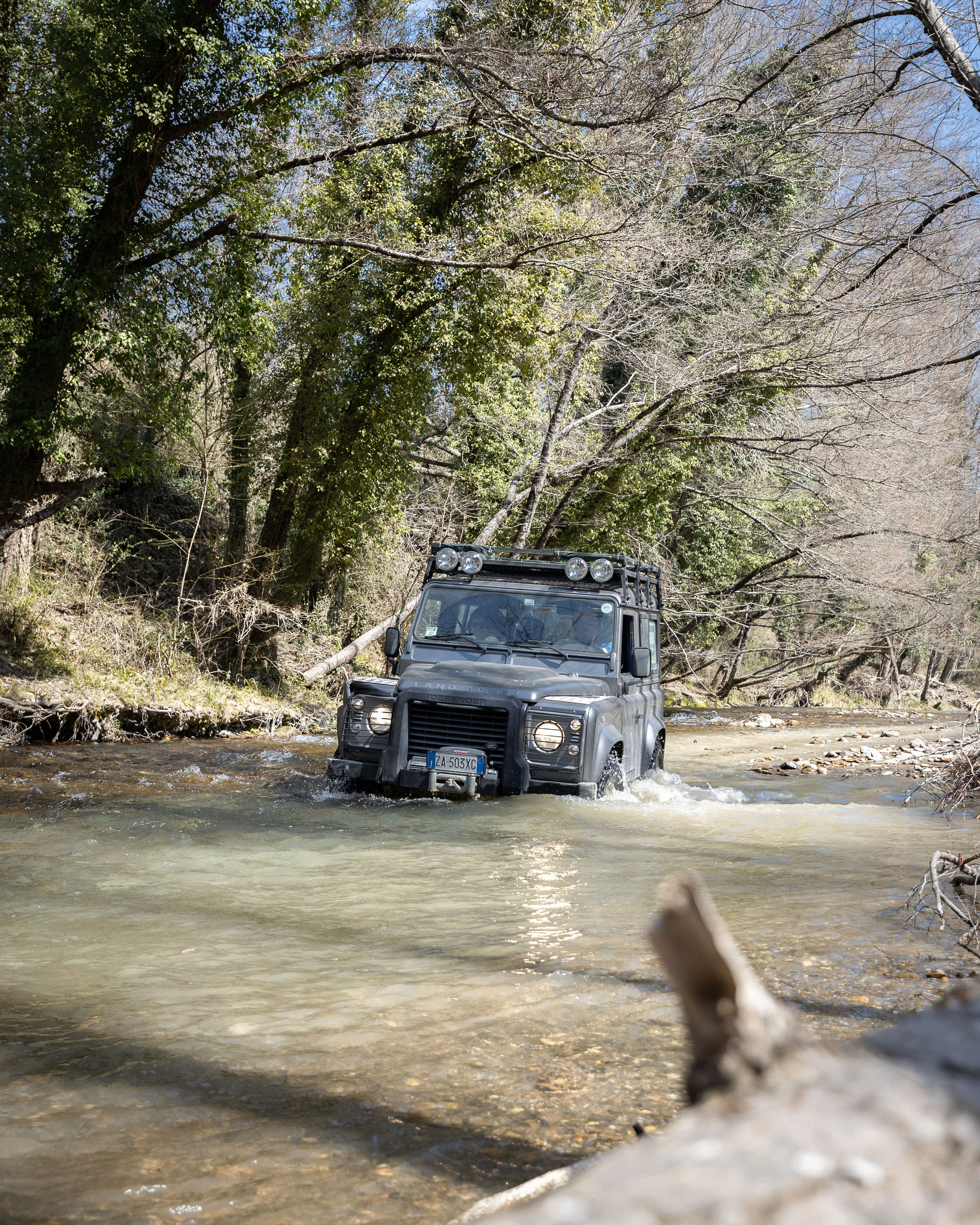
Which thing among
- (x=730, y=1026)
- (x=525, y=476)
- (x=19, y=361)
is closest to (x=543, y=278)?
(x=525, y=476)

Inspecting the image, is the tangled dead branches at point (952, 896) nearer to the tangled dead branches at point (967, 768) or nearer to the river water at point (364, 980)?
the river water at point (364, 980)

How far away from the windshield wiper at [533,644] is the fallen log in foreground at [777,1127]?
337 inches

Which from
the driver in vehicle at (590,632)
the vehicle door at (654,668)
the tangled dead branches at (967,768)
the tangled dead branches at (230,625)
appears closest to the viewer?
the tangled dead branches at (967,768)

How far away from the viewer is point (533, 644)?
9.95 m

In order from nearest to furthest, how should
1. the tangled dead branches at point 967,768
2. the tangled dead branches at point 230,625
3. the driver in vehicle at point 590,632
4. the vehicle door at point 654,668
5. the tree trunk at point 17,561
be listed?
the tangled dead branches at point 967,768
the driver in vehicle at point 590,632
the vehicle door at point 654,668
the tree trunk at point 17,561
the tangled dead branches at point 230,625

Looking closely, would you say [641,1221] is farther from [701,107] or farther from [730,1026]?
[701,107]

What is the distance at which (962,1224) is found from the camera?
1017 mm

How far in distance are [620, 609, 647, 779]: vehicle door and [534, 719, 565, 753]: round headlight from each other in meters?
1.18

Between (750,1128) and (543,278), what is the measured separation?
55.3 ft

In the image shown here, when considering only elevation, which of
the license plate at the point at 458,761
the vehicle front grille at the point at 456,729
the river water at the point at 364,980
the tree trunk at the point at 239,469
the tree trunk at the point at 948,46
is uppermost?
the tree trunk at the point at 948,46

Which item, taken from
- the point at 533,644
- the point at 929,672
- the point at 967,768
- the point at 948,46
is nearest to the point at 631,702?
the point at 533,644

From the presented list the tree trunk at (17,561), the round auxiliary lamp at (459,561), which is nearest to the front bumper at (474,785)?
the round auxiliary lamp at (459,561)

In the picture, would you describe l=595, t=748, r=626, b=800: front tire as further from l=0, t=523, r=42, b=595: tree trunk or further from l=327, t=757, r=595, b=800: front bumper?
l=0, t=523, r=42, b=595: tree trunk

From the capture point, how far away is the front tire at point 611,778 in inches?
351
